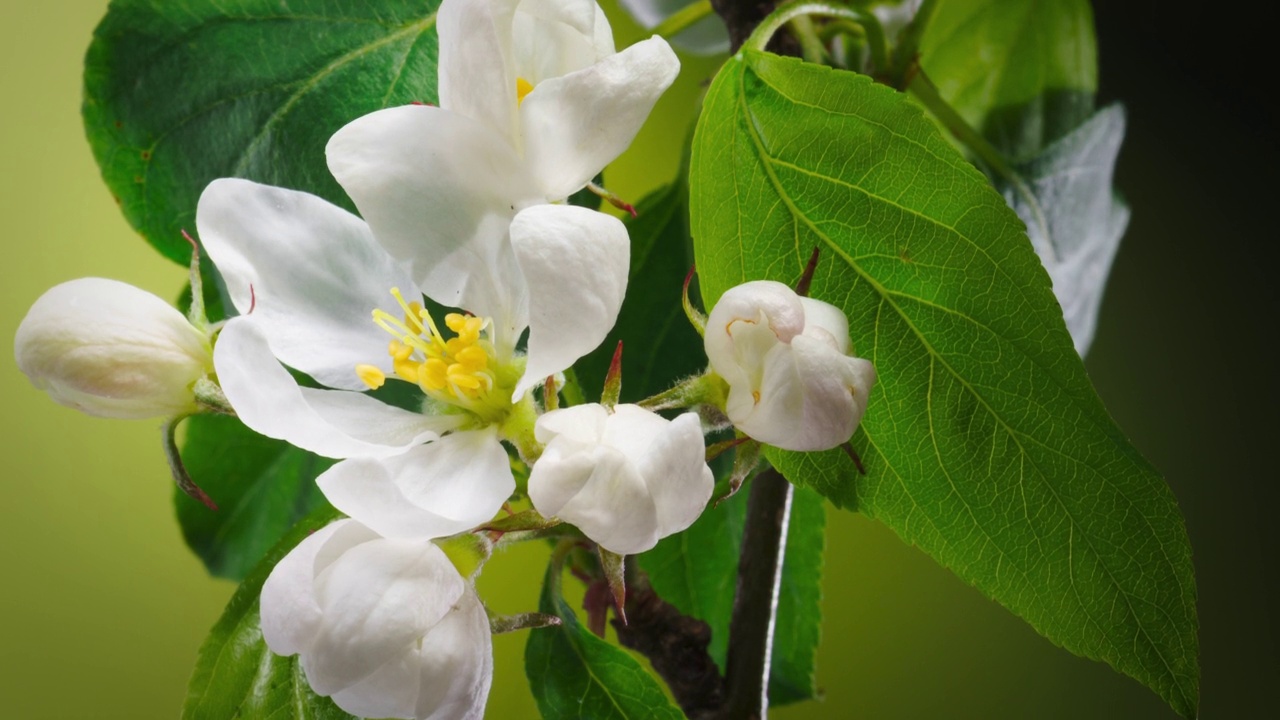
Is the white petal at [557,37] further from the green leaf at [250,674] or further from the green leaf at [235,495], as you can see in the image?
the green leaf at [235,495]

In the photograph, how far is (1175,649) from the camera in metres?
0.27

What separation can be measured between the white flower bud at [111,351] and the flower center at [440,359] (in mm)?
43

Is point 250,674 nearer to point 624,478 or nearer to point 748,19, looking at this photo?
point 624,478

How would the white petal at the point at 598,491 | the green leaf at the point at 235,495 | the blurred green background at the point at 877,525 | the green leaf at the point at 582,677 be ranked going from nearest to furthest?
1. the white petal at the point at 598,491
2. the green leaf at the point at 582,677
3. the green leaf at the point at 235,495
4. the blurred green background at the point at 877,525

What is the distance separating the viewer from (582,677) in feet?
1.09

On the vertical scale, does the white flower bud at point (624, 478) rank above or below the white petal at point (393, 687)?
above

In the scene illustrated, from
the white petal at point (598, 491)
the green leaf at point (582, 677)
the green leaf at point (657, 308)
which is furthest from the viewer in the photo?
the green leaf at point (657, 308)

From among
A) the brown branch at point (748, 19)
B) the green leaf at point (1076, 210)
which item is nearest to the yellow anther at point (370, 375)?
the brown branch at point (748, 19)

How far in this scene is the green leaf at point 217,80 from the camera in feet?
1.16

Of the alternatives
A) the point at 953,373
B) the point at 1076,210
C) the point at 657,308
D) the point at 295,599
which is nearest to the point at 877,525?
the point at 1076,210

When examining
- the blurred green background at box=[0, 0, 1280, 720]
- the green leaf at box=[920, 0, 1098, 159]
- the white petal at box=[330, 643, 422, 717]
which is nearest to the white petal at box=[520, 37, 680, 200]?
the white petal at box=[330, 643, 422, 717]

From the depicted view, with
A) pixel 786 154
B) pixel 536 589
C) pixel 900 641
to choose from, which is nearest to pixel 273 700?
pixel 786 154

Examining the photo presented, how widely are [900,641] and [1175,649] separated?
0.70 meters

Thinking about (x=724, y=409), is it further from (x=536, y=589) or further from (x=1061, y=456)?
(x=536, y=589)
